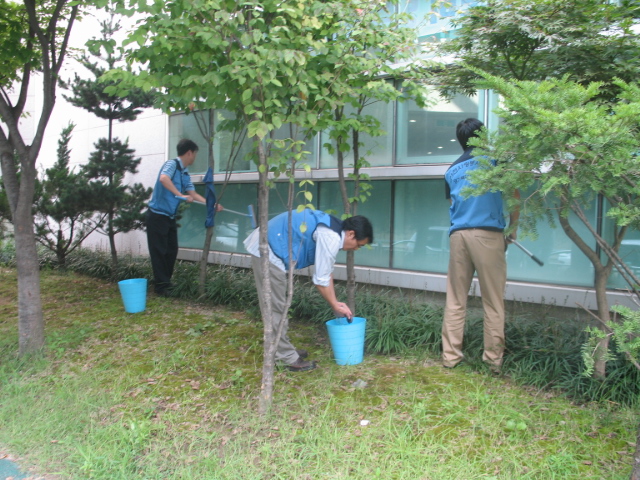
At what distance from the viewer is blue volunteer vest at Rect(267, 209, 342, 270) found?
4082 millimetres

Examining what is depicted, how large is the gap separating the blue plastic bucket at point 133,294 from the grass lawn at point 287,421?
1150 millimetres

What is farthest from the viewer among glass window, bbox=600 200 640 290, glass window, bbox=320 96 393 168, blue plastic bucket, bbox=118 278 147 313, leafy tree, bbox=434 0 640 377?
glass window, bbox=320 96 393 168

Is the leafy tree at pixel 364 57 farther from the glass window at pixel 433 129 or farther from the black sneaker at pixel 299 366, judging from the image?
the black sneaker at pixel 299 366

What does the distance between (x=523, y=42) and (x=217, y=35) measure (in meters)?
2.31

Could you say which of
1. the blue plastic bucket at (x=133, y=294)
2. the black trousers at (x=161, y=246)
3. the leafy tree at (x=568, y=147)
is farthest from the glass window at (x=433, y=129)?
the blue plastic bucket at (x=133, y=294)

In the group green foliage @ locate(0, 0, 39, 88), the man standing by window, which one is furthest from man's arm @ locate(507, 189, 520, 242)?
green foliage @ locate(0, 0, 39, 88)

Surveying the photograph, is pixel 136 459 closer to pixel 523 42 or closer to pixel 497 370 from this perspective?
pixel 497 370

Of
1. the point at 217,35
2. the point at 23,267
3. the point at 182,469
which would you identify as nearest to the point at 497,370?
the point at 182,469

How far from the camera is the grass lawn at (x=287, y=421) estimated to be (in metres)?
3.03

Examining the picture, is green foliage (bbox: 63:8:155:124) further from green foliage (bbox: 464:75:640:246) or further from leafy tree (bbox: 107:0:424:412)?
green foliage (bbox: 464:75:640:246)

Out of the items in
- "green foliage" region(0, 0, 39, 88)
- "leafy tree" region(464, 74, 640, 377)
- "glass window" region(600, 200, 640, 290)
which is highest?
"green foliage" region(0, 0, 39, 88)

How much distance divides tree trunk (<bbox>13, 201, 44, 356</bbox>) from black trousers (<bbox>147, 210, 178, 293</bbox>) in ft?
6.57

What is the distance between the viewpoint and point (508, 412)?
11.3 ft

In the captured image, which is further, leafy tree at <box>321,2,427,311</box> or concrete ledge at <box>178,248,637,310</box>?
concrete ledge at <box>178,248,637,310</box>
